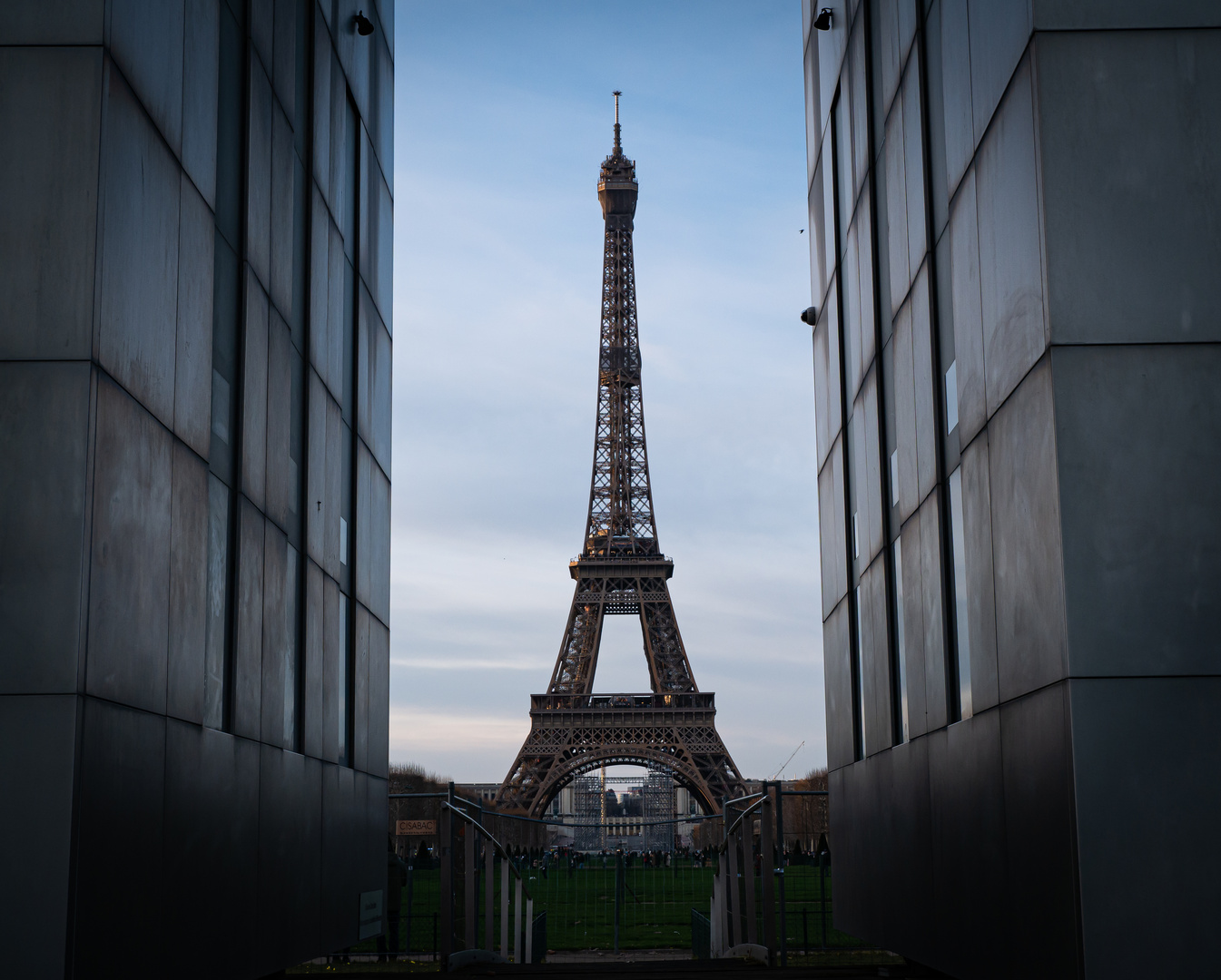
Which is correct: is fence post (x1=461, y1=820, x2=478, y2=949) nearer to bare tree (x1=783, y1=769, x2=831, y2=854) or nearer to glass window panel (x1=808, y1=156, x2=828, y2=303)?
glass window panel (x1=808, y1=156, x2=828, y2=303)

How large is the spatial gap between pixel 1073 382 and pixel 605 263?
7891 centimetres

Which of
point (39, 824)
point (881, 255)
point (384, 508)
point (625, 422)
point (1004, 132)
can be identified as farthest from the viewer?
point (625, 422)

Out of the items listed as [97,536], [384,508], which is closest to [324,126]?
[384,508]

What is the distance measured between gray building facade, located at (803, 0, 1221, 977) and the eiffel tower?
59.0 metres

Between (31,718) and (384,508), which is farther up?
(384,508)

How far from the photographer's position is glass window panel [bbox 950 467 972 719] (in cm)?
Result: 1099

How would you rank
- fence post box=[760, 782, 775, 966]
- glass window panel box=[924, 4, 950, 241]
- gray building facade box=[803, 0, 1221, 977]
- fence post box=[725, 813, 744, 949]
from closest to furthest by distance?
gray building facade box=[803, 0, 1221, 977] < glass window panel box=[924, 4, 950, 241] < fence post box=[760, 782, 775, 966] < fence post box=[725, 813, 744, 949]

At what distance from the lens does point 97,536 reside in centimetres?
823

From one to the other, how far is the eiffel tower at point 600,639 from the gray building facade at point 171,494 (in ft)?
181

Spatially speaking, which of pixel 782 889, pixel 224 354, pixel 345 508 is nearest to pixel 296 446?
pixel 345 508

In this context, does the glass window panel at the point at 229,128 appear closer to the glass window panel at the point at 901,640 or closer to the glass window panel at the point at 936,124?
the glass window panel at the point at 936,124

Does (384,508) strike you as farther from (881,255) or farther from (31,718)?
(31,718)

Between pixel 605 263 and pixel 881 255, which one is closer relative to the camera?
pixel 881 255

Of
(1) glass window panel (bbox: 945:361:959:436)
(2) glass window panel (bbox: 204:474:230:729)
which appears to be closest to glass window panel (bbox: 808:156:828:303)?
(1) glass window panel (bbox: 945:361:959:436)
